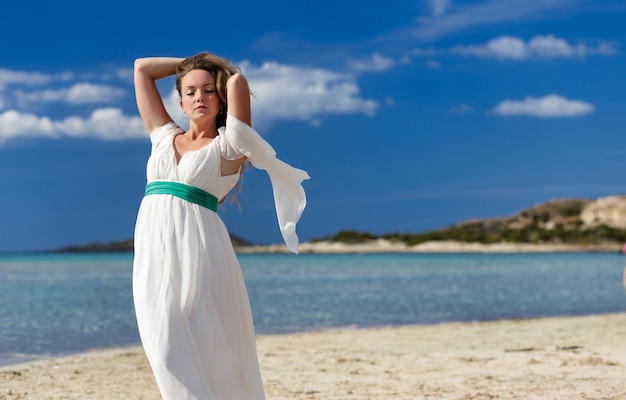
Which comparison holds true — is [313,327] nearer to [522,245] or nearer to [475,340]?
[475,340]

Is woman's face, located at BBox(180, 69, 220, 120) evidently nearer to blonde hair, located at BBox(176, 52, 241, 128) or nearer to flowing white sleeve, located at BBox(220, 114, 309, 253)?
blonde hair, located at BBox(176, 52, 241, 128)

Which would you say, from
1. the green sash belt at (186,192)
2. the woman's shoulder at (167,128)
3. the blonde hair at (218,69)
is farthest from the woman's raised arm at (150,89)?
the green sash belt at (186,192)

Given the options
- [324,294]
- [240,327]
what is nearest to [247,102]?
[240,327]

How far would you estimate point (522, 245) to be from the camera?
94812 millimetres

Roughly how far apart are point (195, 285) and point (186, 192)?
47cm

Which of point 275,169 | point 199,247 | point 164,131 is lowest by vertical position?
point 199,247

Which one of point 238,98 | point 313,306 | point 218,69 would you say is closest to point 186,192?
point 238,98

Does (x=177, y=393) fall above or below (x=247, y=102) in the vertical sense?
below

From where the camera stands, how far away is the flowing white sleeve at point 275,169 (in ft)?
13.2

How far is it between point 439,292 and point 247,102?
66.2ft

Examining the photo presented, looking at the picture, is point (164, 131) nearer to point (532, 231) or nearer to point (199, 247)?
point (199, 247)

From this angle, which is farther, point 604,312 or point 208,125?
point 604,312

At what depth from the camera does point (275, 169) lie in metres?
4.30

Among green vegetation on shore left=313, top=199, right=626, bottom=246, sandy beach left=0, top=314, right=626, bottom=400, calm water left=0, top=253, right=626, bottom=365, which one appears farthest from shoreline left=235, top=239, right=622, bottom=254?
sandy beach left=0, top=314, right=626, bottom=400
